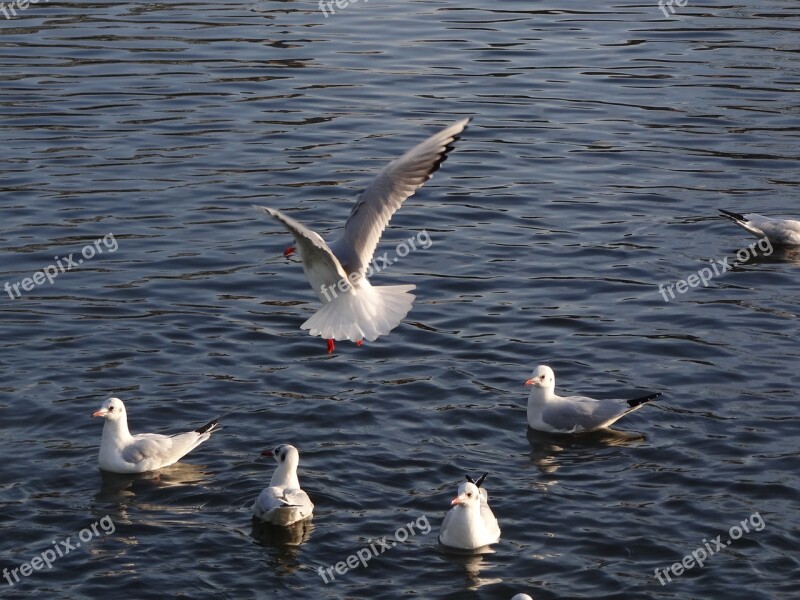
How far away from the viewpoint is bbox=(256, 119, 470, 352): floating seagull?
1233 cm

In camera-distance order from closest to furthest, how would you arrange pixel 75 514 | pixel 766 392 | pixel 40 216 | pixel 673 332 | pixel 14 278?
pixel 75 514 < pixel 766 392 < pixel 673 332 < pixel 14 278 < pixel 40 216

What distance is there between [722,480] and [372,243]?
12.8 ft

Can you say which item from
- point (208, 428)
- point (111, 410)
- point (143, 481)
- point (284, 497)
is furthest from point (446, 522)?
point (111, 410)

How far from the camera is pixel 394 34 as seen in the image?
2922cm

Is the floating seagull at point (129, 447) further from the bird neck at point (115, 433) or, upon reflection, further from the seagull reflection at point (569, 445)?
the seagull reflection at point (569, 445)

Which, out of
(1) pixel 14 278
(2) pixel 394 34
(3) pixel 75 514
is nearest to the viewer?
(3) pixel 75 514

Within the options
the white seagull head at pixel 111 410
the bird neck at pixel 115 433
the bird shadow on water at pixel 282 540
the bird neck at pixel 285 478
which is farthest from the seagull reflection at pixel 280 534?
the white seagull head at pixel 111 410

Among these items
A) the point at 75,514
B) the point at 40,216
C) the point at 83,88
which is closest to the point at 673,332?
the point at 75,514

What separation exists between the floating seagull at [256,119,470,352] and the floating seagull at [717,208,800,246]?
728 cm

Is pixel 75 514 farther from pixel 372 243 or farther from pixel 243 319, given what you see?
pixel 243 319

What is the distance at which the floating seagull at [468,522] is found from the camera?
11.6 metres

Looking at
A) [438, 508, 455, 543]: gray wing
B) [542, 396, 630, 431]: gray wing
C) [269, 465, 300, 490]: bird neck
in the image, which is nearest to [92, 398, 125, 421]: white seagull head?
[269, 465, 300, 490]: bird neck

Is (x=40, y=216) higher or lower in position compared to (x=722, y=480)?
higher

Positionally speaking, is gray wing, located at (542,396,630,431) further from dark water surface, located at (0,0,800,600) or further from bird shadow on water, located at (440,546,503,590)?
bird shadow on water, located at (440,546,503,590)
